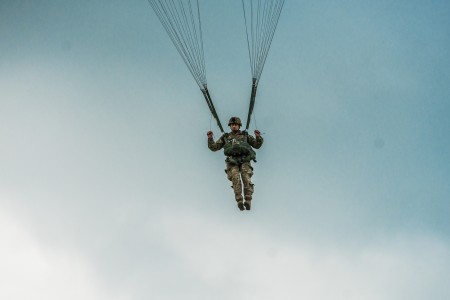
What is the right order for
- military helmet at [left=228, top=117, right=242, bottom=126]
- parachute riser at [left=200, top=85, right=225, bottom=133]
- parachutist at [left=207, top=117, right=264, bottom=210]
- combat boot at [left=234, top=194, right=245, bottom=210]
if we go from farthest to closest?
military helmet at [left=228, top=117, right=242, bottom=126]
parachute riser at [left=200, top=85, right=225, bottom=133]
parachutist at [left=207, top=117, right=264, bottom=210]
combat boot at [left=234, top=194, right=245, bottom=210]

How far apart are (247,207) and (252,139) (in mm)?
2435

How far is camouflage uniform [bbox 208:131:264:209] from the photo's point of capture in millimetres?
13150

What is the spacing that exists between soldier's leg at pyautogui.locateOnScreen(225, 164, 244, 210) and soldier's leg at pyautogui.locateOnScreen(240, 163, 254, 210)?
15 cm

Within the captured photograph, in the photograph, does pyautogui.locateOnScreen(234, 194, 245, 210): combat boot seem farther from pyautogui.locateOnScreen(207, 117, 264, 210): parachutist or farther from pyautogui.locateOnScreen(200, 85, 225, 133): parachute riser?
pyautogui.locateOnScreen(200, 85, 225, 133): parachute riser

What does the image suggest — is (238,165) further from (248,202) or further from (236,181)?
(248,202)

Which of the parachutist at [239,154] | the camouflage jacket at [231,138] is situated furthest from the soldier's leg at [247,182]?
the camouflage jacket at [231,138]

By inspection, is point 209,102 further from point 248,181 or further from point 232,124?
point 248,181

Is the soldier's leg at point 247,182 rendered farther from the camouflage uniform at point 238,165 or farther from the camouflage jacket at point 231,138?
the camouflage jacket at point 231,138

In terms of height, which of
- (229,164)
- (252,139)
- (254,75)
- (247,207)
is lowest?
(247,207)

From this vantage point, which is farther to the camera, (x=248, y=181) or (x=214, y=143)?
(x=214, y=143)

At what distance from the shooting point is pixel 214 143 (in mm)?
14430

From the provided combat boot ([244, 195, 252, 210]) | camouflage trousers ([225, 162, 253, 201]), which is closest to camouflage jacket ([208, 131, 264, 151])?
camouflage trousers ([225, 162, 253, 201])

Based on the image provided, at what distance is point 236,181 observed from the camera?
1331 cm

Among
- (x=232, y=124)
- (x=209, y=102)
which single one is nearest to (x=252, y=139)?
(x=232, y=124)
